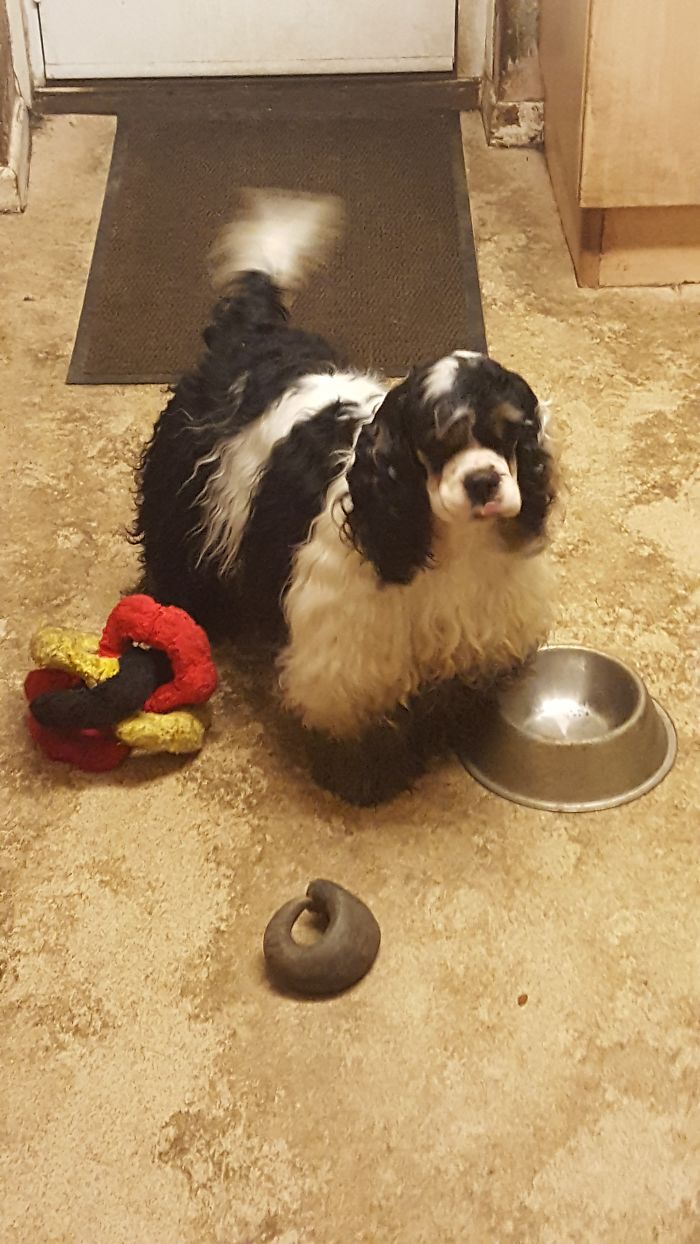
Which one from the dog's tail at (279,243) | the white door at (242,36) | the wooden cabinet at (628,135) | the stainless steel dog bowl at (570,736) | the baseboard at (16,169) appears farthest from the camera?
the white door at (242,36)

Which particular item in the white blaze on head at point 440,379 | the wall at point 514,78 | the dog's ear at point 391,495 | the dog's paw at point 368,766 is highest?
the white blaze on head at point 440,379

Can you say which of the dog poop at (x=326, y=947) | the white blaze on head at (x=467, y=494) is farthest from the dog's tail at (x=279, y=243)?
the dog poop at (x=326, y=947)

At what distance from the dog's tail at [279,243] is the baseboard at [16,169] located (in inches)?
50.3

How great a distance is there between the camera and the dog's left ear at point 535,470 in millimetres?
1399

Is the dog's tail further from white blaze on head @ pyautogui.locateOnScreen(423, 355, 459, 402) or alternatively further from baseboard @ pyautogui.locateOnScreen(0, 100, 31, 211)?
baseboard @ pyautogui.locateOnScreen(0, 100, 31, 211)

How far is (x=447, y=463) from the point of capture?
4.42 feet

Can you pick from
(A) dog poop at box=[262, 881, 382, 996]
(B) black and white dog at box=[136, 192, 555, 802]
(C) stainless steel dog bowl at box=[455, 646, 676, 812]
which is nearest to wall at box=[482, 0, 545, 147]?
(B) black and white dog at box=[136, 192, 555, 802]

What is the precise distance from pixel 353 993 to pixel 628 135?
5.74 ft

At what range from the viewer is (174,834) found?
1.66 meters

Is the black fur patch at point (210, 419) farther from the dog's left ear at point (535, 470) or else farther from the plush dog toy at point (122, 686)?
the dog's left ear at point (535, 470)

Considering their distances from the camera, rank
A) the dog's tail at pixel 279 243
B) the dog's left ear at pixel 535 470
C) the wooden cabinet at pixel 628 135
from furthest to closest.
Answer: the wooden cabinet at pixel 628 135 < the dog's tail at pixel 279 243 < the dog's left ear at pixel 535 470

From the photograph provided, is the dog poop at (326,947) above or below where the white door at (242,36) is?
below

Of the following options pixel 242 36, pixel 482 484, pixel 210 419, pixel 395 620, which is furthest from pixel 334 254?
pixel 482 484

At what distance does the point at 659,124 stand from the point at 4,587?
1.51 m
